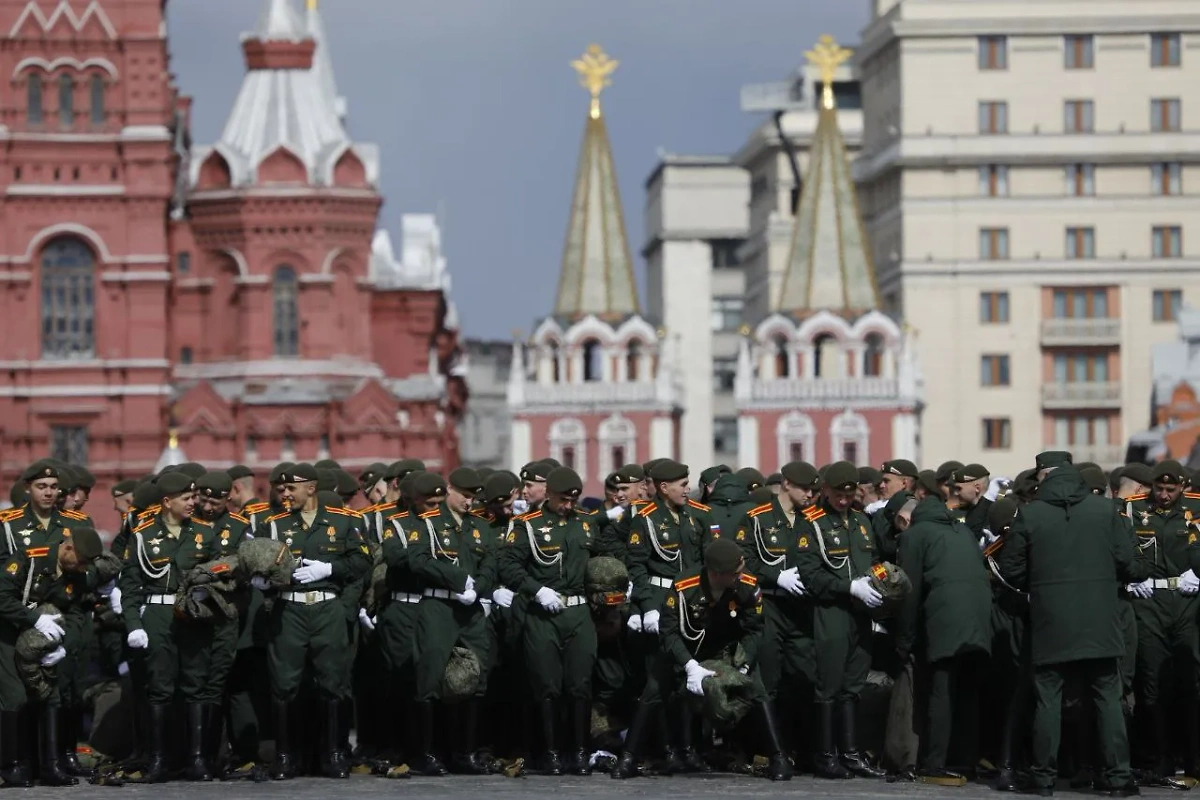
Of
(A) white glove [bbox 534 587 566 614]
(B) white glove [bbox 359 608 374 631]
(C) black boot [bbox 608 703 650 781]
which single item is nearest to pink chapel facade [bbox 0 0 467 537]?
(B) white glove [bbox 359 608 374 631]

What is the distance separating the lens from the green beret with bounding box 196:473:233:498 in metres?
19.3

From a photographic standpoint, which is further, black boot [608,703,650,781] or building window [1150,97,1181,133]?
building window [1150,97,1181,133]

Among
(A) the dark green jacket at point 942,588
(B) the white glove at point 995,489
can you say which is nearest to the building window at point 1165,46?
(B) the white glove at point 995,489

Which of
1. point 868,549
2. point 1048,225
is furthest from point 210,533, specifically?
point 1048,225

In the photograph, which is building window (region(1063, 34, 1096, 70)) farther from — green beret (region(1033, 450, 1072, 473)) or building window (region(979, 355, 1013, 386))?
green beret (region(1033, 450, 1072, 473))

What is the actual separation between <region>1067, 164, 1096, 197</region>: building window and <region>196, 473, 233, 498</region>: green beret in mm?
69543

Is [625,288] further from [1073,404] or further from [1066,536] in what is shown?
[1066,536]

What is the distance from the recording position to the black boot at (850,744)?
62.8ft

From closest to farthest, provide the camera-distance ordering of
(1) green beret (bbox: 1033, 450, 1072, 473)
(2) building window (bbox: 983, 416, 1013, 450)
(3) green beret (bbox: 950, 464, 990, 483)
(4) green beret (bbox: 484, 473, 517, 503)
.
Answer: (1) green beret (bbox: 1033, 450, 1072, 473)
(3) green beret (bbox: 950, 464, 990, 483)
(4) green beret (bbox: 484, 473, 517, 503)
(2) building window (bbox: 983, 416, 1013, 450)

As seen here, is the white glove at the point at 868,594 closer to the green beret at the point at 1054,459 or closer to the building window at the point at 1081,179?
the green beret at the point at 1054,459

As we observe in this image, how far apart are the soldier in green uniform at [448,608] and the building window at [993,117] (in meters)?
68.5

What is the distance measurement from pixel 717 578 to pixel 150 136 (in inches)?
1997

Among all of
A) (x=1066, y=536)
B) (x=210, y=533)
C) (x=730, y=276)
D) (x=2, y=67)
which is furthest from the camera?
(x=730, y=276)

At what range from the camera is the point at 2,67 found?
67.2 meters
